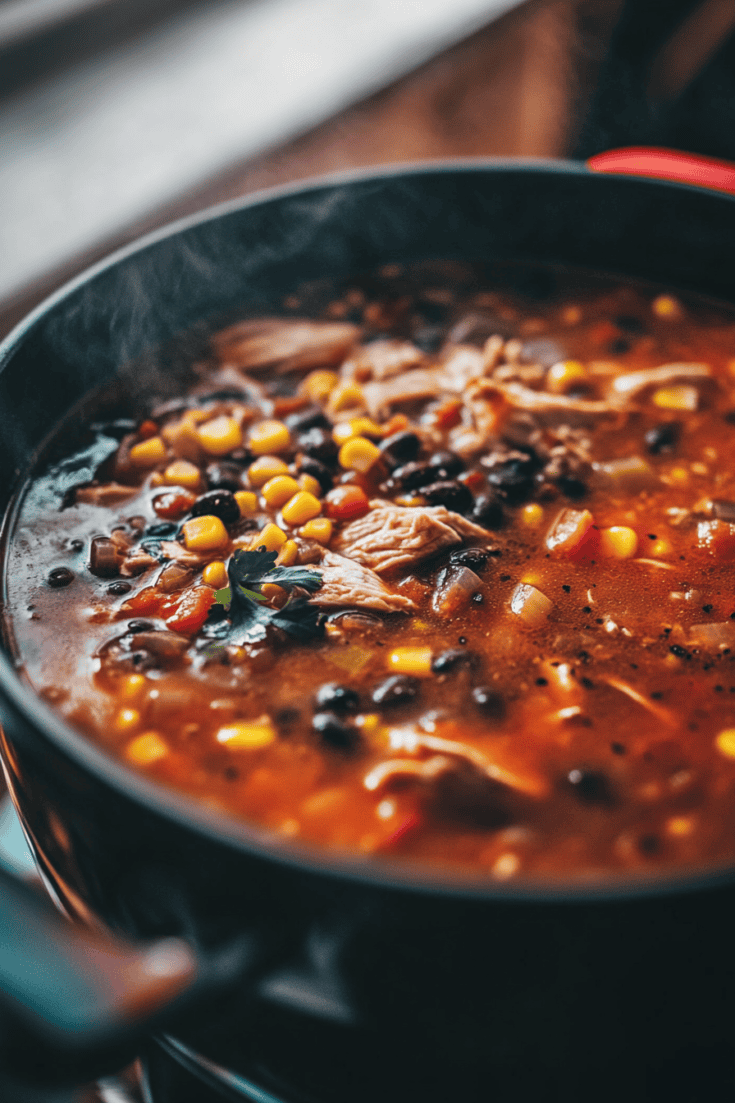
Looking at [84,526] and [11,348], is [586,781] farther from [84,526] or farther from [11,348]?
[11,348]

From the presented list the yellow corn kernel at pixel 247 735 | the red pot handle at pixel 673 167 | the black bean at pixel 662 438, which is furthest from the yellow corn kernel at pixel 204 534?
the red pot handle at pixel 673 167

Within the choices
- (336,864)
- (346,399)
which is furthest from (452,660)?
(346,399)

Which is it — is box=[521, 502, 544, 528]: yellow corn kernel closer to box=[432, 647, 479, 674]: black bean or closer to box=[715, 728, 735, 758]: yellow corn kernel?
box=[432, 647, 479, 674]: black bean

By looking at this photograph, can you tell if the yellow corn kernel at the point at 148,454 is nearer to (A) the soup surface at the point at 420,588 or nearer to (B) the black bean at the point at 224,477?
(A) the soup surface at the point at 420,588

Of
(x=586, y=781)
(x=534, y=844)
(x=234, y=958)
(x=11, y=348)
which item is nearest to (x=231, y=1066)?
(x=234, y=958)

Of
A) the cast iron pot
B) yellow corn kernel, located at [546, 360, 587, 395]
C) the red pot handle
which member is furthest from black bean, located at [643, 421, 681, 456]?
the cast iron pot
